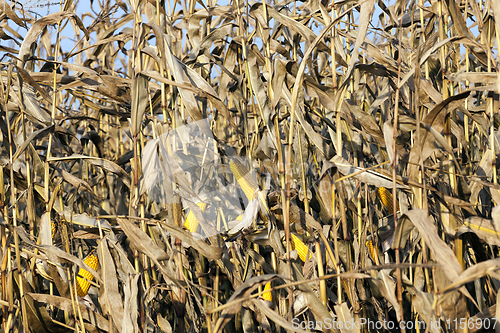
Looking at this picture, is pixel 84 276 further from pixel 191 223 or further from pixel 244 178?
pixel 244 178

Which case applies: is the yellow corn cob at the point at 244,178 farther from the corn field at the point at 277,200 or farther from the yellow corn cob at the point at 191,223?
the yellow corn cob at the point at 191,223

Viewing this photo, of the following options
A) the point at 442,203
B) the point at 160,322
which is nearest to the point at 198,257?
the point at 160,322

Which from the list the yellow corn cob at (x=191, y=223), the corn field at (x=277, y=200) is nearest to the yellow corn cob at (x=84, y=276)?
the corn field at (x=277, y=200)

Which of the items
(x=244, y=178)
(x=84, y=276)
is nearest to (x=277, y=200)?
(x=244, y=178)

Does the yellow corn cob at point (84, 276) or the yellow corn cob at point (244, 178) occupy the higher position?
the yellow corn cob at point (244, 178)

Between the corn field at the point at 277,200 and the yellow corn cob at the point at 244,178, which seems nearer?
the corn field at the point at 277,200

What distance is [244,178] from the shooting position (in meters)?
1.28

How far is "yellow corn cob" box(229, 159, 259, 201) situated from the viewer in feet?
4.10

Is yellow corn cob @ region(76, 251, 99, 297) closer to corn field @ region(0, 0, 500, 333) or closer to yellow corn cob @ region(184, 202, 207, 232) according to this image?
corn field @ region(0, 0, 500, 333)

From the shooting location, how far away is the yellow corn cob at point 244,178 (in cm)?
125

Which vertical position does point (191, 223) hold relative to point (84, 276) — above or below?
above

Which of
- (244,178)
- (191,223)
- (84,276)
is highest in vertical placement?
(244,178)

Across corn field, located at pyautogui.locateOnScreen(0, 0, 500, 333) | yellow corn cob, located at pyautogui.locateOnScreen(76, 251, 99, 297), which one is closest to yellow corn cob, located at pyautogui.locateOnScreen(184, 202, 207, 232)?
corn field, located at pyautogui.locateOnScreen(0, 0, 500, 333)

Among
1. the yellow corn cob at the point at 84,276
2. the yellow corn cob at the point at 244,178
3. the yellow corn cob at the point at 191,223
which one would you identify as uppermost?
the yellow corn cob at the point at 244,178
